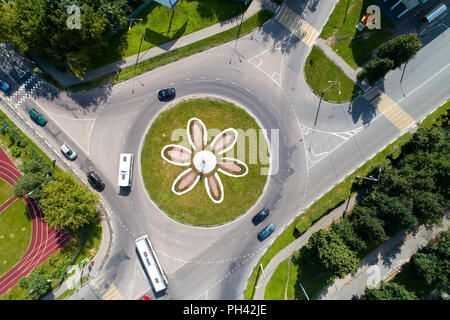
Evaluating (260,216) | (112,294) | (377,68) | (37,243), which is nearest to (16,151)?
(37,243)

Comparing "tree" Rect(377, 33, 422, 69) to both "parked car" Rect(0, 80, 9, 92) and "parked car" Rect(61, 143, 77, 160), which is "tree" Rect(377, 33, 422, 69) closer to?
"parked car" Rect(61, 143, 77, 160)

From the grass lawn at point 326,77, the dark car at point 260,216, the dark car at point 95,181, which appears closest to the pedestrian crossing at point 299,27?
the grass lawn at point 326,77

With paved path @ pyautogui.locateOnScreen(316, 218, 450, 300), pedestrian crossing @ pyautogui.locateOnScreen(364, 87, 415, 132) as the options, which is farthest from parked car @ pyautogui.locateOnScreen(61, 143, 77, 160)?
pedestrian crossing @ pyautogui.locateOnScreen(364, 87, 415, 132)

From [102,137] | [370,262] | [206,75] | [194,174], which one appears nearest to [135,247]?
[194,174]

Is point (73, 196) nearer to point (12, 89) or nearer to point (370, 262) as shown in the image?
point (12, 89)

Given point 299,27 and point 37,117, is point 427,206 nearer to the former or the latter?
point 299,27

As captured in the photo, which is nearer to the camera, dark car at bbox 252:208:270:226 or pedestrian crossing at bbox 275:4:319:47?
dark car at bbox 252:208:270:226

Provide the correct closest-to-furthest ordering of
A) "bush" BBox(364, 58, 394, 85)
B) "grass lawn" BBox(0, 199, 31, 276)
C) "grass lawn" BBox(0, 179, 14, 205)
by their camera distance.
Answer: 1. "bush" BBox(364, 58, 394, 85)
2. "grass lawn" BBox(0, 199, 31, 276)
3. "grass lawn" BBox(0, 179, 14, 205)

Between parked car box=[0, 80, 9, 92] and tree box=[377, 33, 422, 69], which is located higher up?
parked car box=[0, 80, 9, 92]

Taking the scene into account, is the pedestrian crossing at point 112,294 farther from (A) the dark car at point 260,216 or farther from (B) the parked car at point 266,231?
(A) the dark car at point 260,216
